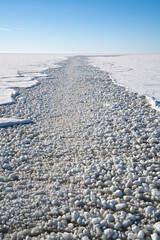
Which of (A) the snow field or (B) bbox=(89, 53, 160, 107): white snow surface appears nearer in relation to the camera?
(A) the snow field

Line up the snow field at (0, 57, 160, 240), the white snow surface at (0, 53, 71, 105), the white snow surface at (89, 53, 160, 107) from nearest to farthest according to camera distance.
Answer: the snow field at (0, 57, 160, 240), the white snow surface at (89, 53, 160, 107), the white snow surface at (0, 53, 71, 105)

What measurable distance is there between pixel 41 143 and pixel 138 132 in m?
2.62

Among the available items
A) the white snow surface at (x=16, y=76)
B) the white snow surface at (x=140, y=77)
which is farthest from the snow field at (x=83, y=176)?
the white snow surface at (x=16, y=76)

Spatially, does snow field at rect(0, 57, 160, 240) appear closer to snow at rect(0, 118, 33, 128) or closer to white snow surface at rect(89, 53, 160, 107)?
snow at rect(0, 118, 33, 128)

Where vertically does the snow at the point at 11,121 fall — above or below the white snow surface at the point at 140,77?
below

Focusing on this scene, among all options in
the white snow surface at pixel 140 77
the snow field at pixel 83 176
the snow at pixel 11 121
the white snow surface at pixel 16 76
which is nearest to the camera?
the snow field at pixel 83 176

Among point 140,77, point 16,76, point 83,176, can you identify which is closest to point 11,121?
point 83,176

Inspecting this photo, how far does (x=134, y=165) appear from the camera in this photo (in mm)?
3881

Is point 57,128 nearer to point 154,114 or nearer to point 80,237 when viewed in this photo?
point 154,114

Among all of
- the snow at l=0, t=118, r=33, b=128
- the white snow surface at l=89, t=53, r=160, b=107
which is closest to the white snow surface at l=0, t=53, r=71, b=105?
the snow at l=0, t=118, r=33, b=128

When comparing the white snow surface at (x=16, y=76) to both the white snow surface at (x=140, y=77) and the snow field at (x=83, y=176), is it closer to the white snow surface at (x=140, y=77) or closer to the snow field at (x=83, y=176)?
the snow field at (x=83, y=176)

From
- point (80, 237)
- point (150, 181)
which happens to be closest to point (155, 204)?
point (150, 181)

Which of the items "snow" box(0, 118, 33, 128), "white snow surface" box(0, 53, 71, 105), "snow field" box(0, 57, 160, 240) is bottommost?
"snow field" box(0, 57, 160, 240)

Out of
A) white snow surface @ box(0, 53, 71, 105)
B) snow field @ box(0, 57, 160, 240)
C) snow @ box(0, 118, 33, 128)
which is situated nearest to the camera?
snow field @ box(0, 57, 160, 240)
